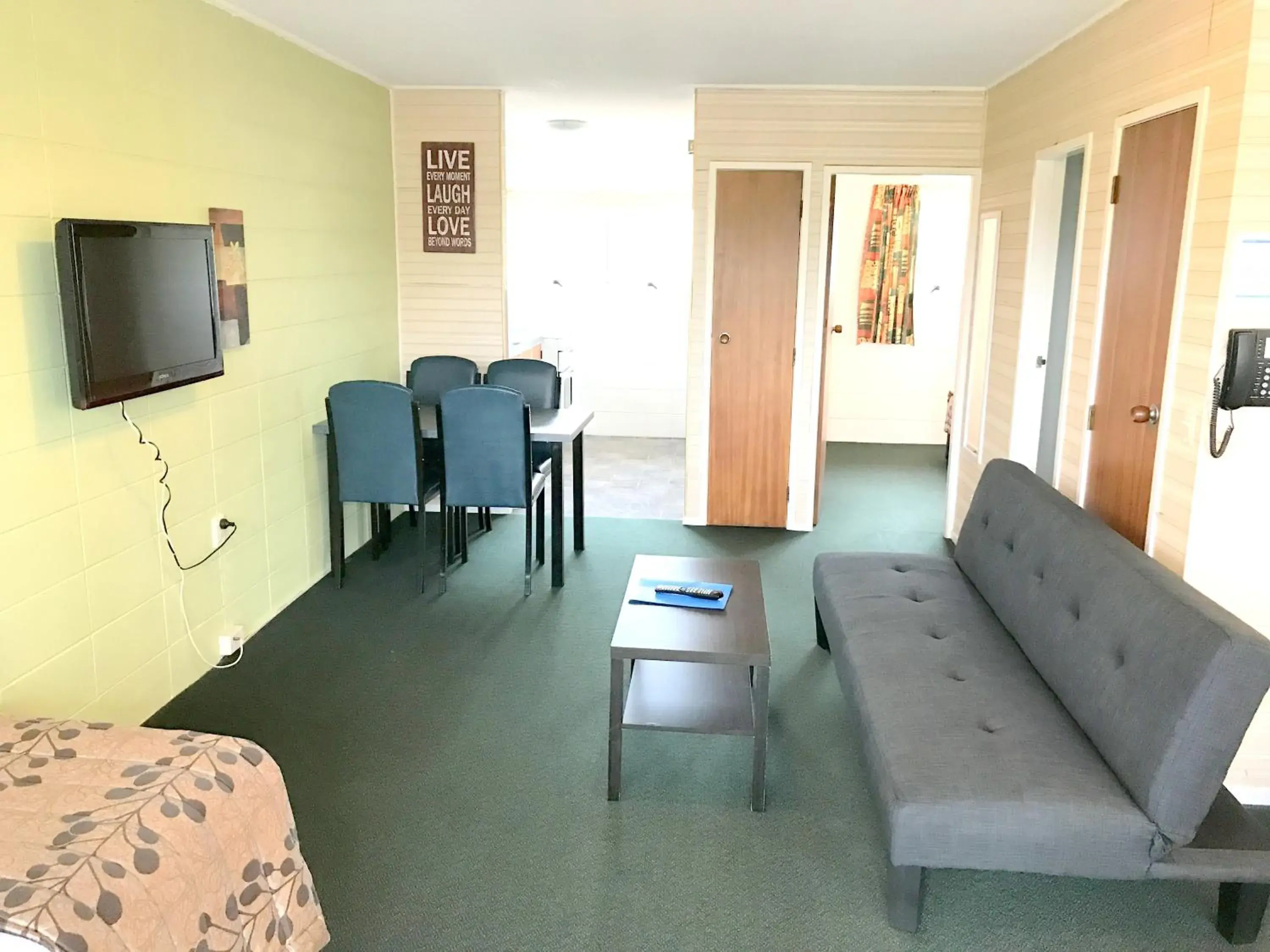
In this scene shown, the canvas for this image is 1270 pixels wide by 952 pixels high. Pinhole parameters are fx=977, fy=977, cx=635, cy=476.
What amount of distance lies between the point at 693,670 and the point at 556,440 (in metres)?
1.58

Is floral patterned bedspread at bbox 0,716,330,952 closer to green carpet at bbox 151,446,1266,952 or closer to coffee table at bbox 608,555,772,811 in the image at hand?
green carpet at bbox 151,446,1266,952

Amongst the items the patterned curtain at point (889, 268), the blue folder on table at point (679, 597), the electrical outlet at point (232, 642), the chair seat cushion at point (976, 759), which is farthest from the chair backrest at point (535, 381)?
the patterned curtain at point (889, 268)

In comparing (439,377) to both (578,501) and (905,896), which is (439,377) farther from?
(905,896)

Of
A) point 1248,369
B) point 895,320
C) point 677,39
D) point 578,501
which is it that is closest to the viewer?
point 1248,369

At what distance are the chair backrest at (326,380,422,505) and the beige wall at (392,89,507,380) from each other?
126 centimetres

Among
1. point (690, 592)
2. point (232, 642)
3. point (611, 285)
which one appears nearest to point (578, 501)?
point (232, 642)

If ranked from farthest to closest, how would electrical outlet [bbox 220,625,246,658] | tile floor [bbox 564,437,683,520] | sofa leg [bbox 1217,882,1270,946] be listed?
tile floor [bbox 564,437,683,520]
electrical outlet [bbox 220,625,246,658]
sofa leg [bbox 1217,882,1270,946]

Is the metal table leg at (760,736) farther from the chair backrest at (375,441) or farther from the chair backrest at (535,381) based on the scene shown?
the chair backrest at (535,381)

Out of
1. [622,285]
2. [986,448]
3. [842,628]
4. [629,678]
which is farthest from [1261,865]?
[622,285]

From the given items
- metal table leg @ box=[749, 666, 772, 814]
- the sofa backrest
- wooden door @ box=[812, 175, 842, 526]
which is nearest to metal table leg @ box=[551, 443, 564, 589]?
wooden door @ box=[812, 175, 842, 526]

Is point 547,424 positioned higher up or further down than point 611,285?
further down

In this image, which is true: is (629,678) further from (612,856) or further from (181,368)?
(181,368)

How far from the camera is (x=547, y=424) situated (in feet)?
Answer: 15.6

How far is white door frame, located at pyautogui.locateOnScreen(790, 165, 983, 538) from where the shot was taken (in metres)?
5.21
